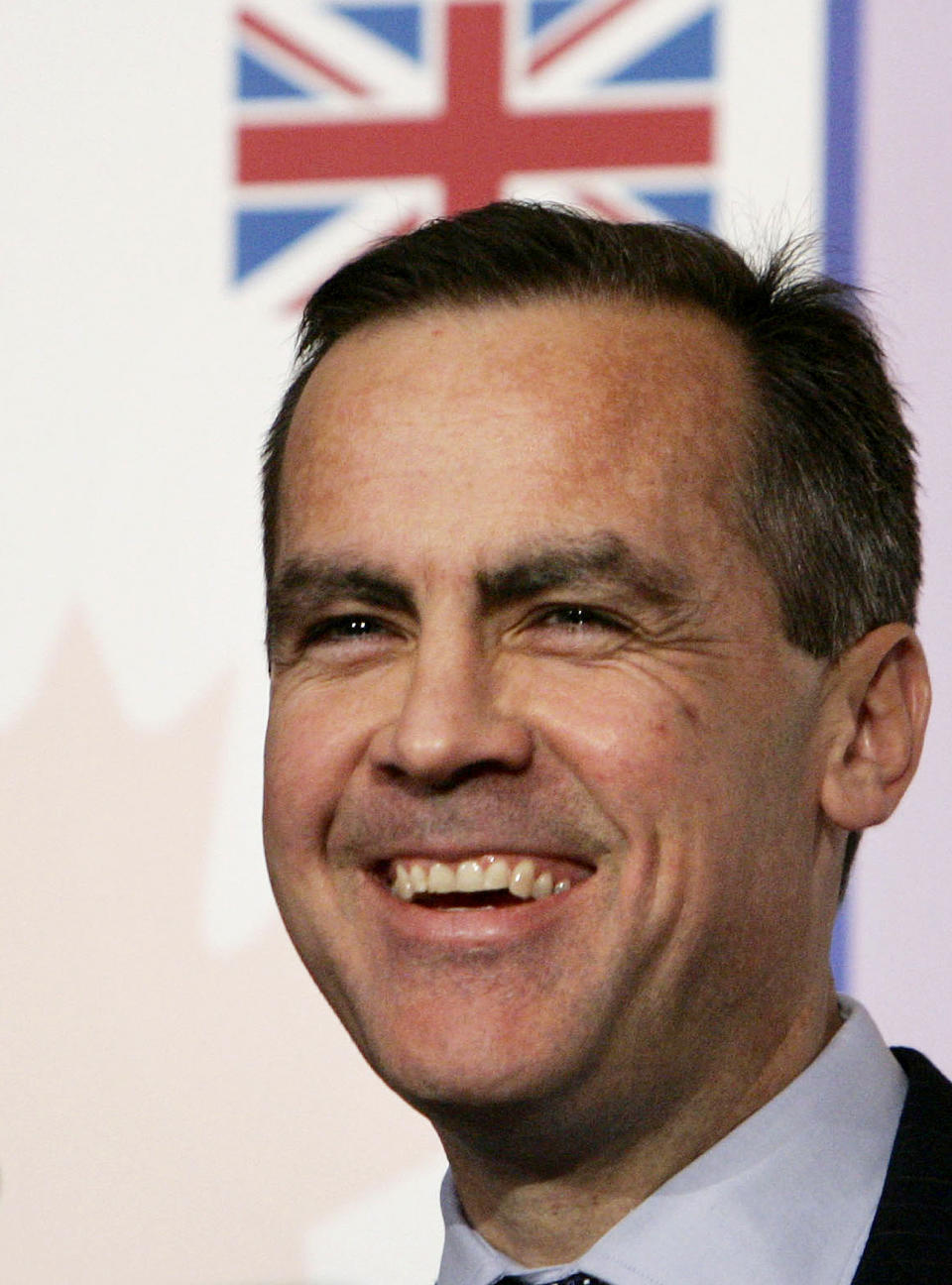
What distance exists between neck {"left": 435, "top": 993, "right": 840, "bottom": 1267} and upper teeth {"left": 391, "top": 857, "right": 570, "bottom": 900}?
0.20 m

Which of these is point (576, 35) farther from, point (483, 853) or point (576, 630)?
point (483, 853)

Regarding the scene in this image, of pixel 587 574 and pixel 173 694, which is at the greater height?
pixel 587 574

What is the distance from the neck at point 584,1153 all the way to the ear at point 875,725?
238 millimetres

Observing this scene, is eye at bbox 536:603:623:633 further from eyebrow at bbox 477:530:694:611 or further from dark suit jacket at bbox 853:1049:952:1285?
dark suit jacket at bbox 853:1049:952:1285

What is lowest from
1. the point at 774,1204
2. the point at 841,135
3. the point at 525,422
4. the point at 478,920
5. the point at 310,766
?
the point at 774,1204

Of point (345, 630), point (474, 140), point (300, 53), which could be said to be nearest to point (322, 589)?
point (345, 630)

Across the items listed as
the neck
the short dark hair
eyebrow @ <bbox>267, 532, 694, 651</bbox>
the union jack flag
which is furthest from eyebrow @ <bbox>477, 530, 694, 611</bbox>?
the union jack flag

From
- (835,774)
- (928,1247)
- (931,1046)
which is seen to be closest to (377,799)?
(835,774)

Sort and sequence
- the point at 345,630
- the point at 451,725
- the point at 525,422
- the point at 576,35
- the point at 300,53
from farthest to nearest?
the point at 300,53, the point at 576,35, the point at 345,630, the point at 525,422, the point at 451,725

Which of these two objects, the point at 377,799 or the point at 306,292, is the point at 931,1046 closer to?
the point at 377,799

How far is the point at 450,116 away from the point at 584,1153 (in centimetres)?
162

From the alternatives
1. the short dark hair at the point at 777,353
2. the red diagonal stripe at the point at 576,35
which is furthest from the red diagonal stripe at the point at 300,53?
the short dark hair at the point at 777,353

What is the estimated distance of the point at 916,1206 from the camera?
189 cm

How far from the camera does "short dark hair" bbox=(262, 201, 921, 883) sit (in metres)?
2.07
